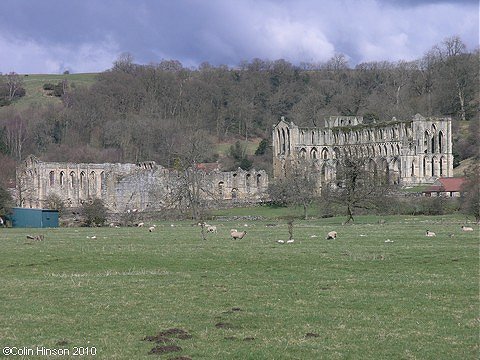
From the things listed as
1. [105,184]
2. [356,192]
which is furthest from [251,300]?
[105,184]

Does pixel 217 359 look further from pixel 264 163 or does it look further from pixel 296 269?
pixel 264 163

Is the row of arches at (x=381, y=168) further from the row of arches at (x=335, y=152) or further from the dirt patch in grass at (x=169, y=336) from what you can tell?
the dirt patch in grass at (x=169, y=336)

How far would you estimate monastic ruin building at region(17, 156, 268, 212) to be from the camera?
105 m

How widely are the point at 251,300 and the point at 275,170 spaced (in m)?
115

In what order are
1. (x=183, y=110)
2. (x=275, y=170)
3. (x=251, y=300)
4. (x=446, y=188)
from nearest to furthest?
(x=251, y=300), (x=446, y=188), (x=275, y=170), (x=183, y=110)

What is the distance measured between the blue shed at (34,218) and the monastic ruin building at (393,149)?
155 ft

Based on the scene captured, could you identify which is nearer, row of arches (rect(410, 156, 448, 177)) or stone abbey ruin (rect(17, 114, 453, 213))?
stone abbey ruin (rect(17, 114, 453, 213))

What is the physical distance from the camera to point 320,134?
140500 mm

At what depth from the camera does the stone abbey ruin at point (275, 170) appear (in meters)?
106

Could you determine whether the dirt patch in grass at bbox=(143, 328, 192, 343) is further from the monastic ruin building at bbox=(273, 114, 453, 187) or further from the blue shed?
the monastic ruin building at bbox=(273, 114, 453, 187)

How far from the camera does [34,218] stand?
237 feet

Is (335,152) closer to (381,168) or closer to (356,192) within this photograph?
(381,168)

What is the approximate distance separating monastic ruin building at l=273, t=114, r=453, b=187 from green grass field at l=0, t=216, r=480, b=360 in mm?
82541

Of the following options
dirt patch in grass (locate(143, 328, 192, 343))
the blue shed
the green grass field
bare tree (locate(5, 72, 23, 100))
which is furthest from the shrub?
bare tree (locate(5, 72, 23, 100))
